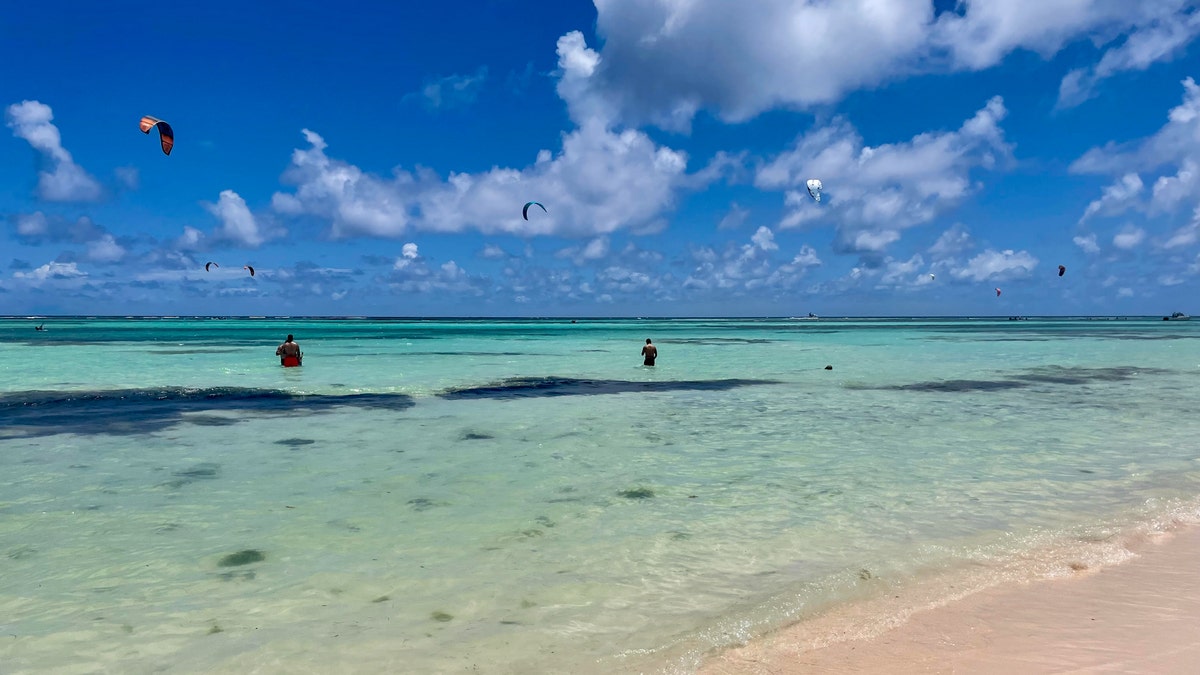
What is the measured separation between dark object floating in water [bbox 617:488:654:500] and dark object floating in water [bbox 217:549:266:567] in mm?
4820

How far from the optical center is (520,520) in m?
9.18

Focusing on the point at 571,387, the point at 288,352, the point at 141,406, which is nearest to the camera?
the point at 141,406

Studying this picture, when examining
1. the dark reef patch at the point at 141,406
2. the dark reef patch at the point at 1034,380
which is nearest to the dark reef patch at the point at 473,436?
the dark reef patch at the point at 141,406

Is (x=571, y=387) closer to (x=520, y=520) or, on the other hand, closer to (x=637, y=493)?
(x=637, y=493)

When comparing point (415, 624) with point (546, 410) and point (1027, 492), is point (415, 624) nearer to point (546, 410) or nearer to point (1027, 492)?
point (1027, 492)

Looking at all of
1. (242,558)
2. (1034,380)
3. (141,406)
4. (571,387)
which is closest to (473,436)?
(242,558)

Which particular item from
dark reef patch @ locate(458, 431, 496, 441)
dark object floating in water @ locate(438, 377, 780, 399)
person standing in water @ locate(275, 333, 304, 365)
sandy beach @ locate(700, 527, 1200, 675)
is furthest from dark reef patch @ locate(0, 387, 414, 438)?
sandy beach @ locate(700, 527, 1200, 675)

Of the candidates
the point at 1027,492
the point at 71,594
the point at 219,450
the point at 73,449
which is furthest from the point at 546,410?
the point at 71,594

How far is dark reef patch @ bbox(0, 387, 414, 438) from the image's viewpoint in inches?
660

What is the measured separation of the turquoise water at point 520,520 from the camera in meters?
5.91

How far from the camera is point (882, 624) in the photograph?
5.93 meters

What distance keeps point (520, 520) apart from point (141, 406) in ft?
54.2

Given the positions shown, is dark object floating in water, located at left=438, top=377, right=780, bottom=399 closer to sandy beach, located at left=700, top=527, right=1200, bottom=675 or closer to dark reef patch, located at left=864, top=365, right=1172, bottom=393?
dark reef patch, located at left=864, top=365, right=1172, bottom=393

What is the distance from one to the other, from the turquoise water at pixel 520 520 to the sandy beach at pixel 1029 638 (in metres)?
0.41
